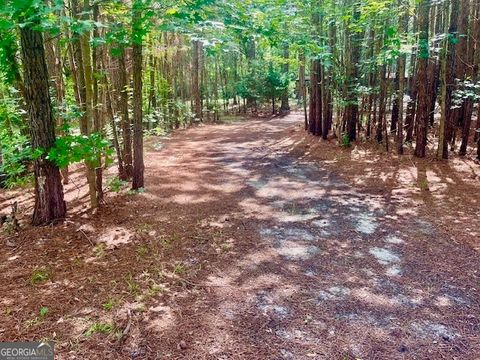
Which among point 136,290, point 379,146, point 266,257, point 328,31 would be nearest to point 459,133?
point 379,146

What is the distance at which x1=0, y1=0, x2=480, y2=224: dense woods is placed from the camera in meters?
4.50

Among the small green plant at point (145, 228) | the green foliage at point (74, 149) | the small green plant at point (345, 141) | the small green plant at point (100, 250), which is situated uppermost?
the green foliage at point (74, 149)

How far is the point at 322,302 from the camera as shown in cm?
365

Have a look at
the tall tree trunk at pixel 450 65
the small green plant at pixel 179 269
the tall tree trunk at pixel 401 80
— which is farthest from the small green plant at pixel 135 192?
the tall tree trunk at pixel 450 65

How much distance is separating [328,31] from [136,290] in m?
11.2

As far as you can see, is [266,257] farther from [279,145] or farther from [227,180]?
[279,145]

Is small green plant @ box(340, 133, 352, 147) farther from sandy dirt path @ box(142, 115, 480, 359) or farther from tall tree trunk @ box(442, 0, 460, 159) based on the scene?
sandy dirt path @ box(142, 115, 480, 359)

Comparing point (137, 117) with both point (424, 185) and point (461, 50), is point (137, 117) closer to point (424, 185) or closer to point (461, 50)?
point (424, 185)

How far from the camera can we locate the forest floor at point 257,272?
3.08 m

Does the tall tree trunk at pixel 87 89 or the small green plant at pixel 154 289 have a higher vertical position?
the tall tree trunk at pixel 87 89

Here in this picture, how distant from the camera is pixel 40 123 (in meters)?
5.14

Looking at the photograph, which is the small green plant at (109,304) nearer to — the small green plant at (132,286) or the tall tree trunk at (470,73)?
the small green plant at (132,286)

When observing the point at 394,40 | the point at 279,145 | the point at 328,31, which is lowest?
the point at 279,145

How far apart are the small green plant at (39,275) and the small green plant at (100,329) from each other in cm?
121
